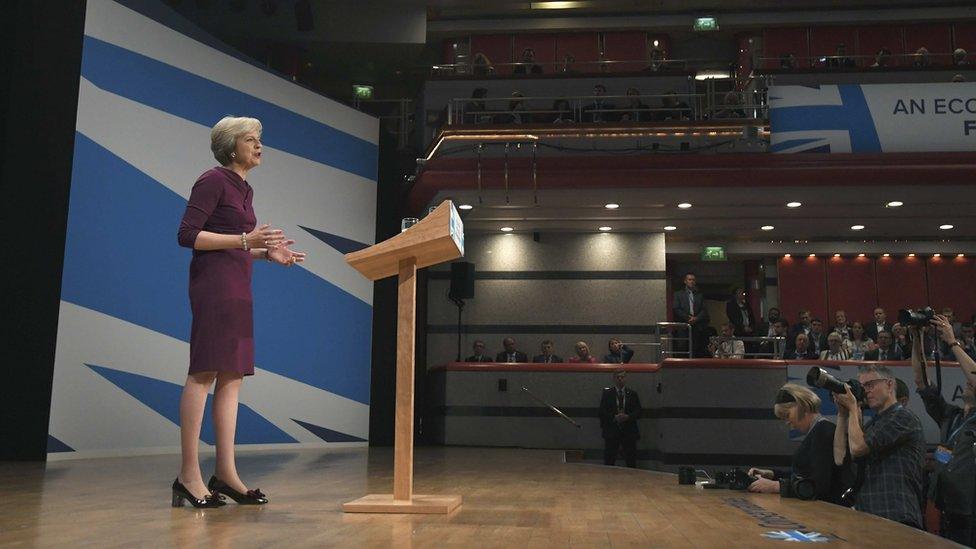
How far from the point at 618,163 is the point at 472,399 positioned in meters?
3.27

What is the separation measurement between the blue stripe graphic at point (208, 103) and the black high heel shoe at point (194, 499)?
4670 mm

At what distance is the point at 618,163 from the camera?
9.22 m

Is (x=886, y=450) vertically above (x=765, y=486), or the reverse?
(x=886, y=450)

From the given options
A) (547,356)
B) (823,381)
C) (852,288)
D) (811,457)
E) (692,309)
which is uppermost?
(852,288)

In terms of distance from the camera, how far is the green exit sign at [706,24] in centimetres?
1377

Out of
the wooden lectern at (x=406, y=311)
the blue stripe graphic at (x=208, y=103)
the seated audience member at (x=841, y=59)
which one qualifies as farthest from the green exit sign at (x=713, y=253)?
the wooden lectern at (x=406, y=311)

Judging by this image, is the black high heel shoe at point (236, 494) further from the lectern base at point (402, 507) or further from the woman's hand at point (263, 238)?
the woman's hand at point (263, 238)

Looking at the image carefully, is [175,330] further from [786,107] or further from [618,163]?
[786,107]

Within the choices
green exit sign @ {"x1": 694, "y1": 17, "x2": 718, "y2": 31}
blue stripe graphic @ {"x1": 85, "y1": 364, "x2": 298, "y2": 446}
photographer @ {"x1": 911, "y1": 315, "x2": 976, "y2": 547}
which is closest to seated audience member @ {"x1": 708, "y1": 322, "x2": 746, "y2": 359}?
photographer @ {"x1": 911, "y1": 315, "x2": 976, "y2": 547}

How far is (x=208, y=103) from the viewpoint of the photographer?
7578mm

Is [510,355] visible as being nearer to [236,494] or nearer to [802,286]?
[802,286]

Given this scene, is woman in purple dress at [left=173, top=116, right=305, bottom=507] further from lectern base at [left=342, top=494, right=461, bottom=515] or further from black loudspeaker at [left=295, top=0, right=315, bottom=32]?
black loudspeaker at [left=295, top=0, right=315, bottom=32]

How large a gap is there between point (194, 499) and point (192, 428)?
246mm

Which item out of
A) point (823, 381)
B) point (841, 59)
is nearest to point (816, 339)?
point (841, 59)
